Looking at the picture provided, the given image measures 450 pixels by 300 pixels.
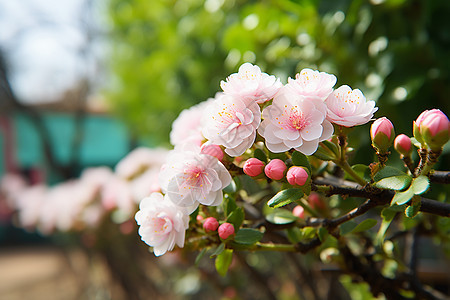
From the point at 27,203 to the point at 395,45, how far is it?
11.0 feet

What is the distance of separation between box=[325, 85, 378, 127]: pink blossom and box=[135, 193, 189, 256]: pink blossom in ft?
1.01

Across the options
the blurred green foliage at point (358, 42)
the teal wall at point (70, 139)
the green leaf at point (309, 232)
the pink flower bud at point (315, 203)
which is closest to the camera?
the green leaf at point (309, 232)

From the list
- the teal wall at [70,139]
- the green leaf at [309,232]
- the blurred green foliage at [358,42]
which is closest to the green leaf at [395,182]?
the green leaf at [309,232]

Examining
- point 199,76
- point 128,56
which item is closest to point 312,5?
point 199,76

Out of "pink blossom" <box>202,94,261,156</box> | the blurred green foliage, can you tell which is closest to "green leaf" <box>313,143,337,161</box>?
"pink blossom" <box>202,94,261,156</box>

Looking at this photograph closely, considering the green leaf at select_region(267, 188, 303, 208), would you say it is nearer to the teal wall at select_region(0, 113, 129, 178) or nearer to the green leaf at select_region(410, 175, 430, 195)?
the green leaf at select_region(410, 175, 430, 195)

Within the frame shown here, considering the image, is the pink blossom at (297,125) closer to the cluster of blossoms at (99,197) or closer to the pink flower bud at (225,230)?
the pink flower bud at (225,230)

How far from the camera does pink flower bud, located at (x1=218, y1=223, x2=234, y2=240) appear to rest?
68 centimetres

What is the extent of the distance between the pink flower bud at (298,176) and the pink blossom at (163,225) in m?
0.21

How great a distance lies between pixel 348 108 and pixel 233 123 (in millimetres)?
180

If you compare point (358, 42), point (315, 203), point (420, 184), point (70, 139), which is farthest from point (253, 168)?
point (70, 139)

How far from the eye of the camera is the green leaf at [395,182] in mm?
548

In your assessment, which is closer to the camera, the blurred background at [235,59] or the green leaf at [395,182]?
the green leaf at [395,182]

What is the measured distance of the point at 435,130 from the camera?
0.52 m
